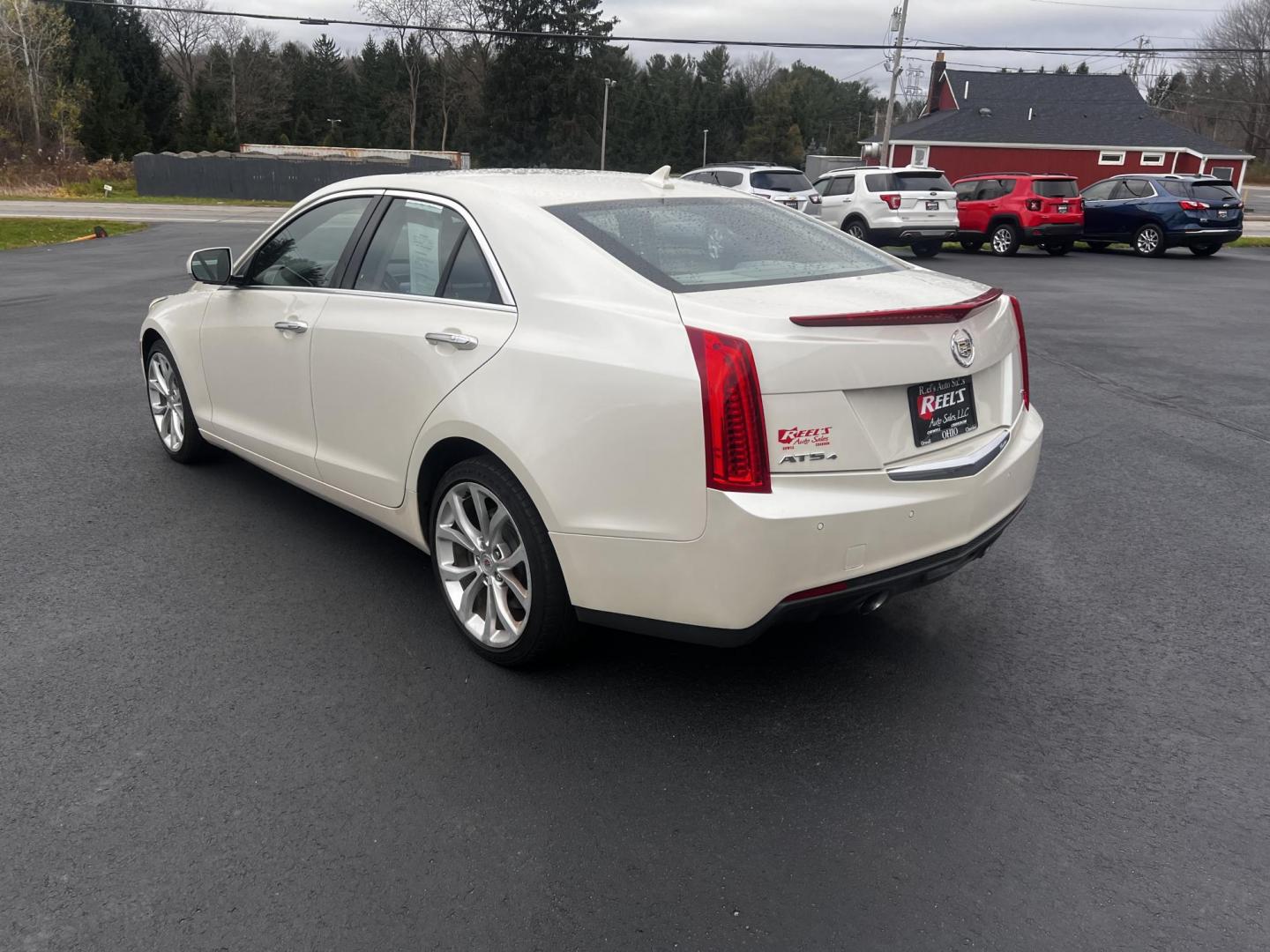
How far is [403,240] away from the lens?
4.09m

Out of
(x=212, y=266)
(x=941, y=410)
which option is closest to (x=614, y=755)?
(x=941, y=410)

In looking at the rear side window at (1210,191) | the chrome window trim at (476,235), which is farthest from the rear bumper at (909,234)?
the chrome window trim at (476,235)

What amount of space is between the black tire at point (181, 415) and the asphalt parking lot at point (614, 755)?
46 cm

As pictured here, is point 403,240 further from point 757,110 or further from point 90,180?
point 757,110

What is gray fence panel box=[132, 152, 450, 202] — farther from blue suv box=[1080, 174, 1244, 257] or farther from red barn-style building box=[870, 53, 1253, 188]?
blue suv box=[1080, 174, 1244, 257]

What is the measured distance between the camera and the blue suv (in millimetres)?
21812

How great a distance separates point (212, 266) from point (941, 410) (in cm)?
361

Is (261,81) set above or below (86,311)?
above

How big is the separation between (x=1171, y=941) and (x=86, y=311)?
13.0 m

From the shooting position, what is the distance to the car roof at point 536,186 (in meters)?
3.85

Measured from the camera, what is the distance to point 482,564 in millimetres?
3674

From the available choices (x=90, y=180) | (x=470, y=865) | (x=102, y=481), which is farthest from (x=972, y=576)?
(x=90, y=180)

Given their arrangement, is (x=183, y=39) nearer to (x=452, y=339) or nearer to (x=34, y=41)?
(x=34, y=41)

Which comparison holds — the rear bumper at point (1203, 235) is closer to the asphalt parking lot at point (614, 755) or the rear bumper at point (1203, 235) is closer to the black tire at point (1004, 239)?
the black tire at point (1004, 239)
